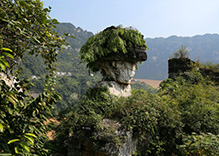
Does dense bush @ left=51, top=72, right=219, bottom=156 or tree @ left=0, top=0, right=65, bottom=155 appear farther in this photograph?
Result: dense bush @ left=51, top=72, right=219, bottom=156

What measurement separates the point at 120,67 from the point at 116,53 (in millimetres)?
770

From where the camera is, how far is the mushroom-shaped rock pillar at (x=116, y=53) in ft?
22.8

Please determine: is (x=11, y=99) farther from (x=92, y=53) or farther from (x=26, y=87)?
(x=92, y=53)

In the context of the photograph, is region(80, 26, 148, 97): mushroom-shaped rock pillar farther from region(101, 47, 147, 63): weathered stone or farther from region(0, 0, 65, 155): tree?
region(0, 0, 65, 155): tree

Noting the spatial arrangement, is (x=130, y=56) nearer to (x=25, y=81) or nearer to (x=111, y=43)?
(x=111, y=43)

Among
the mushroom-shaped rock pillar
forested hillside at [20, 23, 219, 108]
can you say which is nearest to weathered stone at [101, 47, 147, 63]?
the mushroom-shaped rock pillar

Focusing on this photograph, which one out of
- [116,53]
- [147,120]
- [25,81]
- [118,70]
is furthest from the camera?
[118,70]

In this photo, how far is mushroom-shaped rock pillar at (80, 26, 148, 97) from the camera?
6.95 m

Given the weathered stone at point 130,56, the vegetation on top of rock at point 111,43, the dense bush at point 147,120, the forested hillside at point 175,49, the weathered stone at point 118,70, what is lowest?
the dense bush at point 147,120

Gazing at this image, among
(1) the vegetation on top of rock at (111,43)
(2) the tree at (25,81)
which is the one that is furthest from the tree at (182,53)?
(2) the tree at (25,81)

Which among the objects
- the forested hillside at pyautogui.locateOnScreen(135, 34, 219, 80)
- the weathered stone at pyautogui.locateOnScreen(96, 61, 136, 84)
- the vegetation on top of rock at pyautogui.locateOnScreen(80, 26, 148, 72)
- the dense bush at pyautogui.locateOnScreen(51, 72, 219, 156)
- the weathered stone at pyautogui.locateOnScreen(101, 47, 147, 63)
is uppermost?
the forested hillside at pyautogui.locateOnScreen(135, 34, 219, 80)

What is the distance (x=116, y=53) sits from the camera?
7.03 meters

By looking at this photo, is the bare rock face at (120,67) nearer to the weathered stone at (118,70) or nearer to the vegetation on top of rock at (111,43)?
the weathered stone at (118,70)

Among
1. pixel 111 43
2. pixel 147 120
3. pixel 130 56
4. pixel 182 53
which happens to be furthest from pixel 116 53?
pixel 182 53
